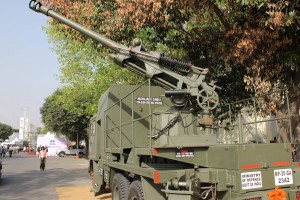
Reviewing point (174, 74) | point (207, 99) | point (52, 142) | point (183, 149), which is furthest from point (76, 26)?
point (52, 142)

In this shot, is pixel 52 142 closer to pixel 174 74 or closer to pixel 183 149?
pixel 174 74

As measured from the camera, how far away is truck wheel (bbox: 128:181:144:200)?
582 cm

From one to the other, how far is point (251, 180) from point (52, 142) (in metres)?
47.1

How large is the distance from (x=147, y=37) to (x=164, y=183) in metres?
A: 7.04

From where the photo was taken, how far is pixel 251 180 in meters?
4.64

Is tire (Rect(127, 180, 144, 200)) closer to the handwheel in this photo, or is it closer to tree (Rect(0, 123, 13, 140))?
the handwheel

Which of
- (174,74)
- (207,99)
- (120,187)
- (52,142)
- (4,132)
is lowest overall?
(120,187)

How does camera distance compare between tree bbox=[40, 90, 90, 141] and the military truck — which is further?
tree bbox=[40, 90, 90, 141]

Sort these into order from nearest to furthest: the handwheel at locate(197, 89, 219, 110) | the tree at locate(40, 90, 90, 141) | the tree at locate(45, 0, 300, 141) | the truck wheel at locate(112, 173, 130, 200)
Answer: the handwheel at locate(197, 89, 219, 110) < the truck wheel at locate(112, 173, 130, 200) < the tree at locate(45, 0, 300, 141) < the tree at locate(40, 90, 90, 141)

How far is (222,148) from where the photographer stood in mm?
4852

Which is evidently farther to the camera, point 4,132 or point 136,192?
point 4,132

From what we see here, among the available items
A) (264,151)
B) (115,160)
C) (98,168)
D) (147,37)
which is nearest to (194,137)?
(264,151)

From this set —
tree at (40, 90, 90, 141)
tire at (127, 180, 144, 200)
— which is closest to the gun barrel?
tire at (127, 180, 144, 200)

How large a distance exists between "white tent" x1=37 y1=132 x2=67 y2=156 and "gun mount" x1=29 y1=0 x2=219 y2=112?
43.4m
